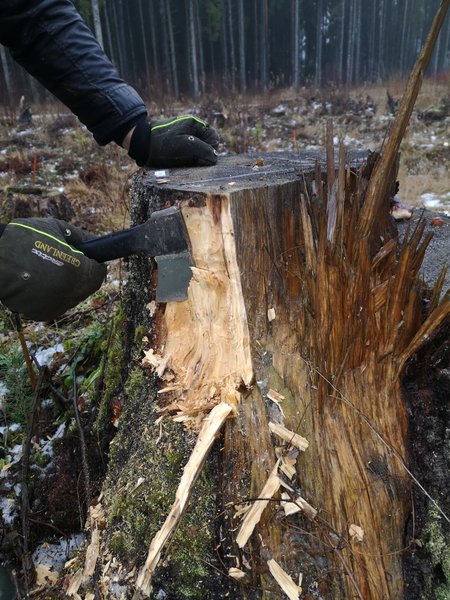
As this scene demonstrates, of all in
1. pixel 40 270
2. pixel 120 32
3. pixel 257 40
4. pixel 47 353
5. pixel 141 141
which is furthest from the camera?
pixel 257 40

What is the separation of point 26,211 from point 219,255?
3.47m

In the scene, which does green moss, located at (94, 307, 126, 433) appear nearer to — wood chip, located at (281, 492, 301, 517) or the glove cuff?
the glove cuff

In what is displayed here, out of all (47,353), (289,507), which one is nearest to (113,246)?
(289,507)

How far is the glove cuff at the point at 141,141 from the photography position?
187cm

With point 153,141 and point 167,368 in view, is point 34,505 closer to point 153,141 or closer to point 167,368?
point 167,368

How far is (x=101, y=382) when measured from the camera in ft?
7.07

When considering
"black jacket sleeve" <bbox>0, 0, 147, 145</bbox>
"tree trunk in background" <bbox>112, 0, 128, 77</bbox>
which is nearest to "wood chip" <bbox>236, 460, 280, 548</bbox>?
"black jacket sleeve" <bbox>0, 0, 147, 145</bbox>

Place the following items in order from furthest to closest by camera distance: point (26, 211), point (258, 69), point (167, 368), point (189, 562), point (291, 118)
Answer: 1. point (258, 69)
2. point (291, 118)
3. point (26, 211)
4. point (167, 368)
5. point (189, 562)

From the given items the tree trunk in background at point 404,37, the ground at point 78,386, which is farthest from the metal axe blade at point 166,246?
the tree trunk in background at point 404,37

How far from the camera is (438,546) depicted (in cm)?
114

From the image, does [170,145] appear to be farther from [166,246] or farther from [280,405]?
[280,405]

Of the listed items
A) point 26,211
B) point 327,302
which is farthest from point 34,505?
point 26,211

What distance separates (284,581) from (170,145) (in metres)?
1.58

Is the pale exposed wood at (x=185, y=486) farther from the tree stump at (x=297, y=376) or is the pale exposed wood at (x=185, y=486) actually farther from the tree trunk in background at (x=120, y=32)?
the tree trunk in background at (x=120, y=32)
